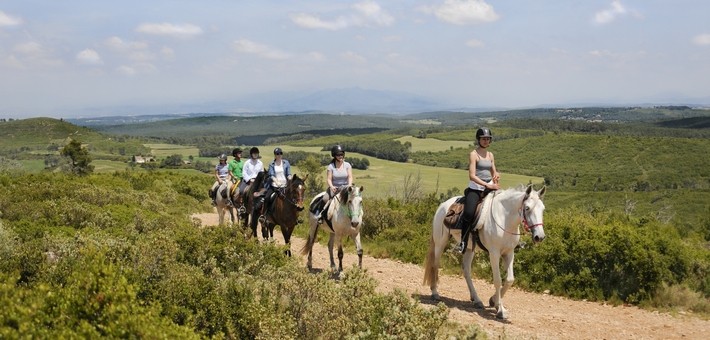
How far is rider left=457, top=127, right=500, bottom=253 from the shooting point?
8250 mm

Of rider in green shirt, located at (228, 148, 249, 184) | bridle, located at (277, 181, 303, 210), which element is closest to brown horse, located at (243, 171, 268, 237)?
bridle, located at (277, 181, 303, 210)

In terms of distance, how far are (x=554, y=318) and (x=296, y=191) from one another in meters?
5.82

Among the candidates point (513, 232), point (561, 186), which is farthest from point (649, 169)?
point (513, 232)

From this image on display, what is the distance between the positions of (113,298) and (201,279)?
1.69 m

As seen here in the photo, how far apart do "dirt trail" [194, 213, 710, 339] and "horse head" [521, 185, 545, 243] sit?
147cm

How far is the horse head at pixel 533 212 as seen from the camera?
23.9 feet

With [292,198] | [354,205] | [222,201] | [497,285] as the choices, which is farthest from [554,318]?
[222,201]

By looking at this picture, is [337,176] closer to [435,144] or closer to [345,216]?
[345,216]

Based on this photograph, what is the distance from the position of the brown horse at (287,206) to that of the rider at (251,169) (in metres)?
1.73

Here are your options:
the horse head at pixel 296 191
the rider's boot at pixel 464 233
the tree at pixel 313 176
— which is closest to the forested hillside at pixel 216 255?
the horse head at pixel 296 191

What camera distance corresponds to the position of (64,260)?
6.23 meters

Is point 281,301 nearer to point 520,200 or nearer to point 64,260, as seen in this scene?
point 64,260

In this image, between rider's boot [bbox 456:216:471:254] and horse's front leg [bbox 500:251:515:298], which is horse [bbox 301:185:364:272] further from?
horse's front leg [bbox 500:251:515:298]

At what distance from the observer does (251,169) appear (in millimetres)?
13844
